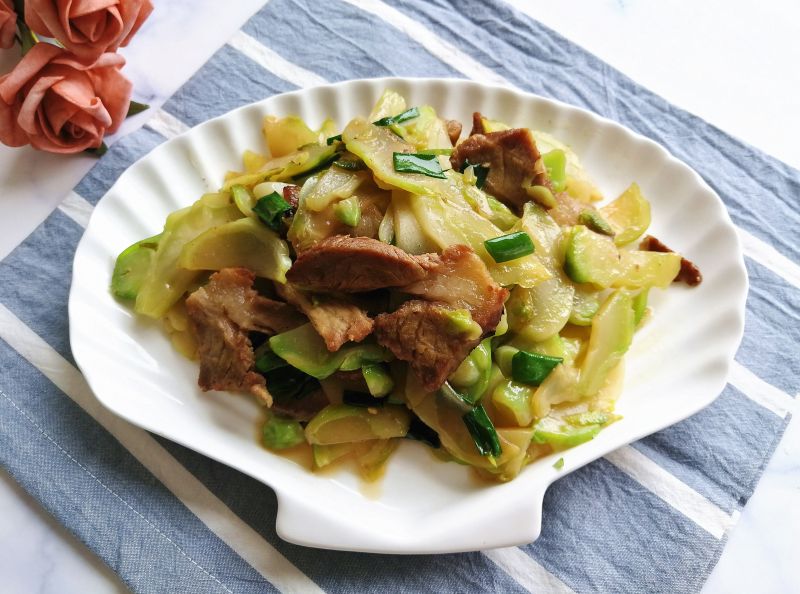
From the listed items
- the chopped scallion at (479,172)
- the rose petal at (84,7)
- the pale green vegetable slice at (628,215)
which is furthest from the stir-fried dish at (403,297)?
the rose petal at (84,7)

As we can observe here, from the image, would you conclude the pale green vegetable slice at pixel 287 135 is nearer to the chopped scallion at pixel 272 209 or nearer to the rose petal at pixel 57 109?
the chopped scallion at pixel 272 209

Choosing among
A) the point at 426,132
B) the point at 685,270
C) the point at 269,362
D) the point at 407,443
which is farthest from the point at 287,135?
the point at 685,270

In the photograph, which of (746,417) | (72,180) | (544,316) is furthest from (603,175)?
(72,180)

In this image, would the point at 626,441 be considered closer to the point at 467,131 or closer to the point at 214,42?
the point at 467,131

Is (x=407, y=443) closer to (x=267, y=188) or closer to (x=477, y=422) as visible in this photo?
(x=477, y=422)

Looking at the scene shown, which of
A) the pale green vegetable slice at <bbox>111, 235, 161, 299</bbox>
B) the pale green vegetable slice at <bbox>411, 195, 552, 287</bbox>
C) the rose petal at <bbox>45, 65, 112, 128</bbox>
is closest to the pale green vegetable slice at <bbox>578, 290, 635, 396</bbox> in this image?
the pale green vegetable slice at <bbox>411, 195, 552, 287</bbox>

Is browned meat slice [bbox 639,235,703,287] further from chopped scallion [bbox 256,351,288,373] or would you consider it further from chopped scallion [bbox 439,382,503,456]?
chopped scallion [bbox 256,351,288,373]
